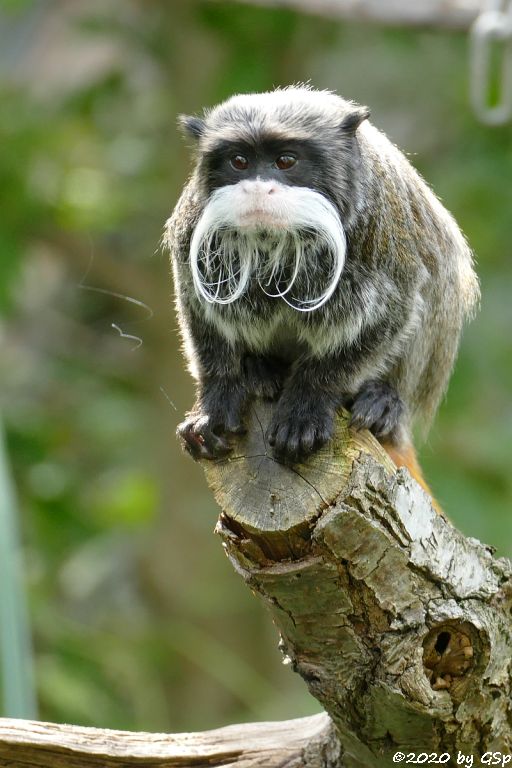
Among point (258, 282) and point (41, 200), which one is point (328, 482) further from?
point (41, 200)

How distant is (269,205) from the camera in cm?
208

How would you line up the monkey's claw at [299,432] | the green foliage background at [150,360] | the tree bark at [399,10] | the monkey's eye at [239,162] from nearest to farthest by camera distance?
the monkey's claw at [299,432], the monkey's eye at [239,162], the tree bark at [399,10], the green foliage background at [150,360]

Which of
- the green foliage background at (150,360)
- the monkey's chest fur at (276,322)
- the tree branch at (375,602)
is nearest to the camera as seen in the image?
the tree branch at (375,602)

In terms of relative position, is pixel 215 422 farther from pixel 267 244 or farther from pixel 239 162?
pixel 239 162

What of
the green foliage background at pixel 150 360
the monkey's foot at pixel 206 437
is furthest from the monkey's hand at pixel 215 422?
the green foliage background at pixel 150 360

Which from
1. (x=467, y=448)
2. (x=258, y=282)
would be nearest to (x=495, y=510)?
(x=467, y=448)

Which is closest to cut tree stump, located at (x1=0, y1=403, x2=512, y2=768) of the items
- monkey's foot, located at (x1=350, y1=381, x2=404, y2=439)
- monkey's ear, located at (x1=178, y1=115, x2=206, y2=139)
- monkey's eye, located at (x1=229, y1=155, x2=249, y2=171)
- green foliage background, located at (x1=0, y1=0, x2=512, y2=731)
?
monkey's foot, located at (x1=350, y1=381, x2=404, y2=439)

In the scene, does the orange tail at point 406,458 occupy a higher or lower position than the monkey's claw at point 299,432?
higher

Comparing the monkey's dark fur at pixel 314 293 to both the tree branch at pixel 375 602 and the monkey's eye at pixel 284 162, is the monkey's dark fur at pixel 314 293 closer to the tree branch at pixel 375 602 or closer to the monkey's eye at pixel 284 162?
the monkey's eye at pixel 284 162

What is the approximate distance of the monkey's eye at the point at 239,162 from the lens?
2195 mm

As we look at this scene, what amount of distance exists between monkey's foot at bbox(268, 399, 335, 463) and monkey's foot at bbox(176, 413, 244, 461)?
86mm

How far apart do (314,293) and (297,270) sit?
7 cm

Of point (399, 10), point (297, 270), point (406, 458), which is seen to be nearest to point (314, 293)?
point (297, 270)

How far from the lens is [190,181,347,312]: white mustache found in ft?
6.87
